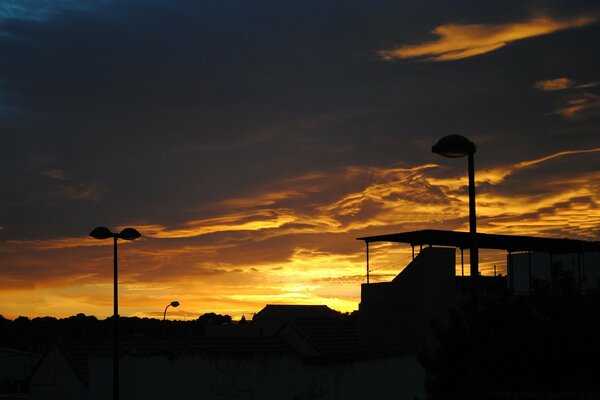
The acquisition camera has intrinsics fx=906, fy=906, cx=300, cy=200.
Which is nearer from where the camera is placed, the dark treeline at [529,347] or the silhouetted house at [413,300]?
the dark treeline at [529,347]

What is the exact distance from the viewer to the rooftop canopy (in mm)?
42781

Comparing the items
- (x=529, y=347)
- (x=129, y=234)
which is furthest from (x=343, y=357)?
(x=529, y=347)

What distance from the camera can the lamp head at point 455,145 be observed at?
1920 cm

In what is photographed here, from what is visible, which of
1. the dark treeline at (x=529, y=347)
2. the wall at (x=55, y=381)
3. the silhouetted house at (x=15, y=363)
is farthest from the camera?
the silhouetted house at (x=15, y=363)

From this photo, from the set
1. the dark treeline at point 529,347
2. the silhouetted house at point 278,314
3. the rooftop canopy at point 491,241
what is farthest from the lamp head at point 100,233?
the silhouetted house at point 278,314

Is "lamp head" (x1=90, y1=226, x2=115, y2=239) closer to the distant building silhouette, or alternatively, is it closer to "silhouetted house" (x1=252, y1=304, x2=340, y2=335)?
the distant building silhouette

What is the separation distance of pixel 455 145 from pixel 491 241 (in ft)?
91.3

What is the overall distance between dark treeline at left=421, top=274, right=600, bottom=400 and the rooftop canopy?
43.3 ft

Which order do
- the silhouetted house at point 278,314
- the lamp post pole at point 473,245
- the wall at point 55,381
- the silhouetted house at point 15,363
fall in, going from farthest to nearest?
the silhouetted house at point 278,314 → the silhouetted house at point 15,363 → the wall at point 55,381 → the lamp post pole at point 473,245

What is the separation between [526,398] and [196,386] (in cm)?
2626

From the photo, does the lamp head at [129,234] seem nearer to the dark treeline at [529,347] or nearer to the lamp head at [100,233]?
the lamp head at [100,233]

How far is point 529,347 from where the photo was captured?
2639cm

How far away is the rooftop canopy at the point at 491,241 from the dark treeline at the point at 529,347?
13195 mm

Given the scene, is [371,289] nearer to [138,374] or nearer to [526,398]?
[138,374]
